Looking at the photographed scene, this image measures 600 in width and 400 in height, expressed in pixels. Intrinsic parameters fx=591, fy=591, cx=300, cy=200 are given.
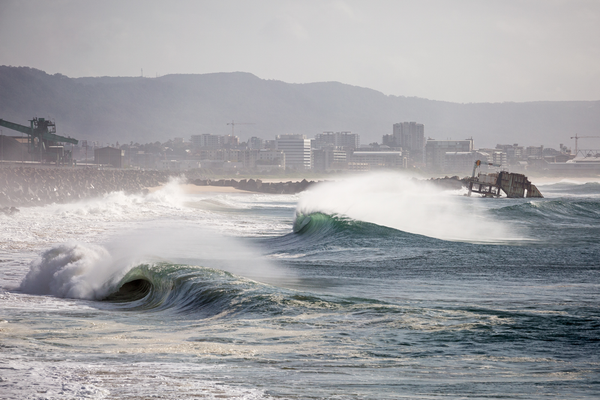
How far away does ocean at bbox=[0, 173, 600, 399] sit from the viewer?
538cm

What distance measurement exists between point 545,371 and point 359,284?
5.54 meters

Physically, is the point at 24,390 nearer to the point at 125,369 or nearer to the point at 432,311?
the point at 125,369

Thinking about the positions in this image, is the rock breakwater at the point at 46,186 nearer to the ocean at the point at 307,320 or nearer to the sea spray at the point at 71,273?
the ocean at the point at 307,320

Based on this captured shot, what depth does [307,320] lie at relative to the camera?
783 centimetres

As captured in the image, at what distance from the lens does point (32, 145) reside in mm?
72500

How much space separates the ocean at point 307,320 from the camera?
538cm

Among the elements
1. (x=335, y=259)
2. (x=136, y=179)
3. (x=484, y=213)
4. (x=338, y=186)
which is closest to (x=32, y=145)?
(x=136, y=179)

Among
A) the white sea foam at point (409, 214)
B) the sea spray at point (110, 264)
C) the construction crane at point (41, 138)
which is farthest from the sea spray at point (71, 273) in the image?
the construction crane at point (41, 138)

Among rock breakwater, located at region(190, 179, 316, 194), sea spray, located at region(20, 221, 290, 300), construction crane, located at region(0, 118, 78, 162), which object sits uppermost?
construction crane, located at region(0, 118, 78, 162)

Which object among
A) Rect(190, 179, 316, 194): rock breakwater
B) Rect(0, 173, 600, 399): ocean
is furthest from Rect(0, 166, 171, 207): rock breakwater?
Rect(0, 173, 600, 399): ocean

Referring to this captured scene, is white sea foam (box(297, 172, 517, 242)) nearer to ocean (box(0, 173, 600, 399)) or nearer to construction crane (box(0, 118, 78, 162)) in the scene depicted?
ocean (box(0, 173, 600, 399))

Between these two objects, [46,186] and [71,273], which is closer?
[71,273]

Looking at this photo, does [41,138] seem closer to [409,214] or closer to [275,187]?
[275,187]

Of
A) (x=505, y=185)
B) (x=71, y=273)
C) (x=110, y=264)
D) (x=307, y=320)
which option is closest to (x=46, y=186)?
(x=505, y=185)
